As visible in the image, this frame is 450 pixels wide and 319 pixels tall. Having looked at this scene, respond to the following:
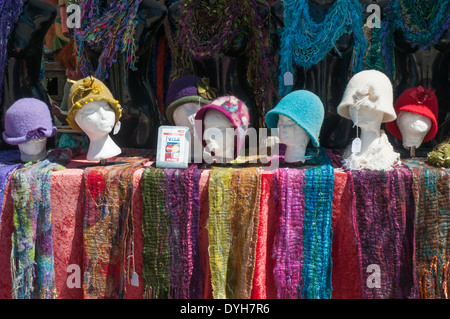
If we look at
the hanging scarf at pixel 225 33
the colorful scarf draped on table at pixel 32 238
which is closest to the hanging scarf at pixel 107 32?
the hanging scarf at pixel 225 33

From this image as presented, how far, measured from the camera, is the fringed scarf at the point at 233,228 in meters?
2.02

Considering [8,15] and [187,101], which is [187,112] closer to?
[187,101]

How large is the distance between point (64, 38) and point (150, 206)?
1954 millimetres

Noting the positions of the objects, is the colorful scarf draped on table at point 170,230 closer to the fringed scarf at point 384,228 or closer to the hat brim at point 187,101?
the hat brim at point 187,101

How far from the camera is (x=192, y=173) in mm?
2072

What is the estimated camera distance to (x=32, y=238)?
2.12 meters

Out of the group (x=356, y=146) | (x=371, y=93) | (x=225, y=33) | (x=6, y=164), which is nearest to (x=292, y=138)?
(x=356, y=146)

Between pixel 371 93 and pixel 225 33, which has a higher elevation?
pixel 225 33

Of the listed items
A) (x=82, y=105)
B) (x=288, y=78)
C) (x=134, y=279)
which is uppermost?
(x=288, y=78)

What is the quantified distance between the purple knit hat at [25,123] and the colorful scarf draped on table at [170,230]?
58cm

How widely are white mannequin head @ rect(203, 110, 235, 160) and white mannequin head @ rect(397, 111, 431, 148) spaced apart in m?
0.77

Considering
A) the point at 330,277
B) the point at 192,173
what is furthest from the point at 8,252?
the point at 330,277

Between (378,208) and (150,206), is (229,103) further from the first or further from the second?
(378,208)

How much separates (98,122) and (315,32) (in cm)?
110
